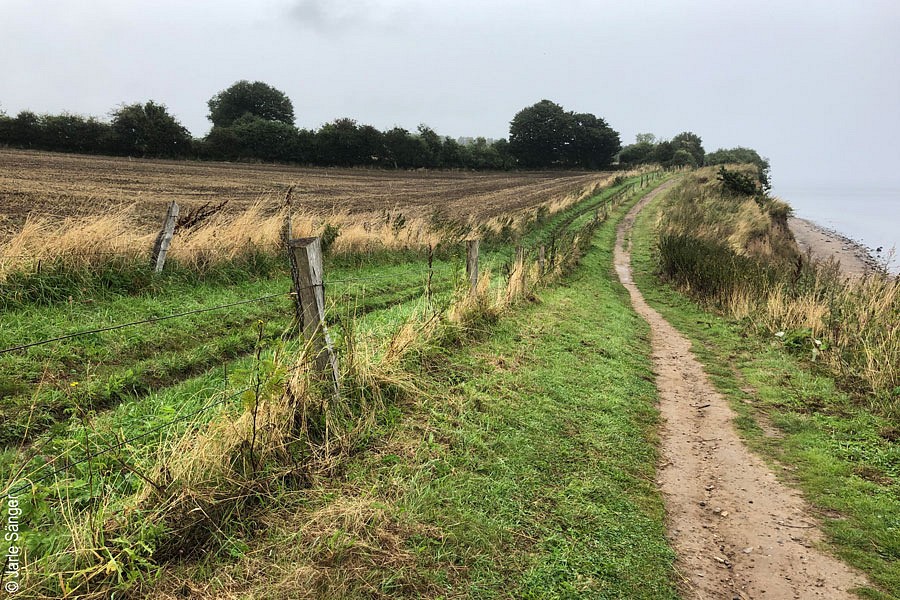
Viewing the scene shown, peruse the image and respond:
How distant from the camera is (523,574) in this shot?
10.2ft

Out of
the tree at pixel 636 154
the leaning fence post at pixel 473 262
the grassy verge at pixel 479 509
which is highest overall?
the tree at pixel 636 154

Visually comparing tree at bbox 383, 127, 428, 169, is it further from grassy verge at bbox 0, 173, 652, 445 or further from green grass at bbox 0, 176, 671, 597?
green grass at bbox 0, 176, 671, 597

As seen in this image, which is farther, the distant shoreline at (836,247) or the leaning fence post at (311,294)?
the distant shoreline at (836,247)

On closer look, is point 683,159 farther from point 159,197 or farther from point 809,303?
point 159,197

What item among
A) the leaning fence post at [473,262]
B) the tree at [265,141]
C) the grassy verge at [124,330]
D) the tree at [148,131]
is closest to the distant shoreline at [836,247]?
the leaning fence post at [473,262]

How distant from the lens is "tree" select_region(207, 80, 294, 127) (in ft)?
271

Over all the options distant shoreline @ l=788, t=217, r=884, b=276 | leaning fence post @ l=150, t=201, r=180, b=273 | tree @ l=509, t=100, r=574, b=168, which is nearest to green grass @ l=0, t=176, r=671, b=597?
leaning fence post @ l=150, t=201, r=180, b=273

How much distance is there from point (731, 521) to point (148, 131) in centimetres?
5740

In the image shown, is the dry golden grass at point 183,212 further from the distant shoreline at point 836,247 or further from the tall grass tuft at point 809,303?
the distant shoreline at point 836,247

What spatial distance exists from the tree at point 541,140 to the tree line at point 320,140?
173 mm

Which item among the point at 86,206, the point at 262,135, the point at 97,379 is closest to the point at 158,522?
the point at 97,379

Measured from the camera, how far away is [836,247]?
3412 cm

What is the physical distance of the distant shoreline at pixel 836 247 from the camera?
26500mm

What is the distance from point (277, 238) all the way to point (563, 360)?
275 inches
